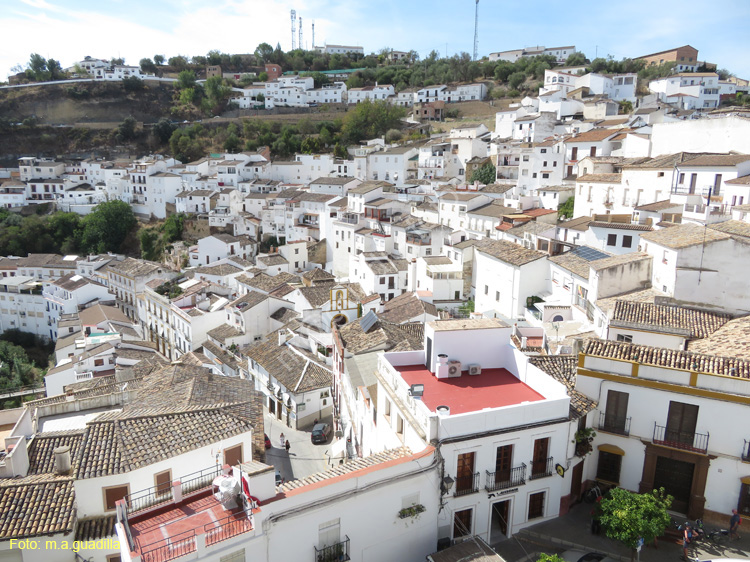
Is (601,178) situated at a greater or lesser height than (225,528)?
greater

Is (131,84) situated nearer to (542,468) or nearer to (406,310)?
(406,310)

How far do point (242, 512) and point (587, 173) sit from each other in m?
33.4

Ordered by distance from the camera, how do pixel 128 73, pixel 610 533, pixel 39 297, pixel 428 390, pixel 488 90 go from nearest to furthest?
pixel 610 533 → pixel 428 390 → pixel 39 297 → pixel 488 90 → pixel 128 73

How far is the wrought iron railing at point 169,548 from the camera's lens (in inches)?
323

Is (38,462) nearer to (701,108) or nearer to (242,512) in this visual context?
(242,512)

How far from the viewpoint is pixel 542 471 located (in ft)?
38.6

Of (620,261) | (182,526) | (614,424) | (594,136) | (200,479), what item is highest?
(594,136)

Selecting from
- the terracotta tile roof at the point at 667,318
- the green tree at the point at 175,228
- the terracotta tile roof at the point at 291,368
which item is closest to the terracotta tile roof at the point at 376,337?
the terracotta tile roof at the point at 291,368

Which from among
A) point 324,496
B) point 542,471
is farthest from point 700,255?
point 324,496

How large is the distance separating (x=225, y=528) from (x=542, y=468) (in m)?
7.02

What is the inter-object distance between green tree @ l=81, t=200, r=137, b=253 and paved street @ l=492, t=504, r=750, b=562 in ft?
202

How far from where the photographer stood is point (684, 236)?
19.2m

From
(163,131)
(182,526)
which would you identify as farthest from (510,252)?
(163,131)

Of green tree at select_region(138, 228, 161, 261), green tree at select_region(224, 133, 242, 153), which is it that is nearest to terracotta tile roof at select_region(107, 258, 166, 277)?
green tree at select_region(138, 228, 161, 261)
